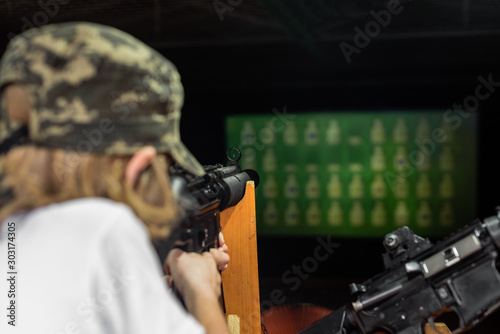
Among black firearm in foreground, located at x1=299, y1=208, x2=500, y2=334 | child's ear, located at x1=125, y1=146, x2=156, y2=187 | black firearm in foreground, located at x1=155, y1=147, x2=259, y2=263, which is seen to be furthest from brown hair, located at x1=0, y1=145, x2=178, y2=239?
black firearm in foreground, located at x1=299, y1=208, x2=500, y2=334

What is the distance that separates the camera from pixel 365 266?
3.91 meters

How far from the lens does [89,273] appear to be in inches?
23.1

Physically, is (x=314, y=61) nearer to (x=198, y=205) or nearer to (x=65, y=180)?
(x=198, y=205)

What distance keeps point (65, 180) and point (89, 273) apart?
0.15 m

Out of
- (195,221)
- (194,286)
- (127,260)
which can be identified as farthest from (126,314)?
(195,221)

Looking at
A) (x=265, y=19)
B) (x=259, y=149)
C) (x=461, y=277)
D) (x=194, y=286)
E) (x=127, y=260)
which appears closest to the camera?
(x=127, y=260)

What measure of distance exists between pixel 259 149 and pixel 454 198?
164 centimetres

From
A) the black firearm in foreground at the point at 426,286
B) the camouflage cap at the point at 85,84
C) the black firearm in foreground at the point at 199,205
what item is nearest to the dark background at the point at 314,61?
the black firearm in foreground at the point at 199,205

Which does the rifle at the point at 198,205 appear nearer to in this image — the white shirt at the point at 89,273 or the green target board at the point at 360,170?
the white shirt at the point at 89,273

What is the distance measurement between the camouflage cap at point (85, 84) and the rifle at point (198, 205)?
403mm

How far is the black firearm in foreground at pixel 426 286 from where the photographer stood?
1194 mm

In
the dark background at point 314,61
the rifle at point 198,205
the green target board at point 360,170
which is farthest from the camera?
the green target board at point 360,170

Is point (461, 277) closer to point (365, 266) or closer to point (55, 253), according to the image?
point (55, 253)

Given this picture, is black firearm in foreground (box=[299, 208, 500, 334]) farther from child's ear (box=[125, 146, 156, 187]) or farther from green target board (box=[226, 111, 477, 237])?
green target board (box=[226, 111, 477, 237])
